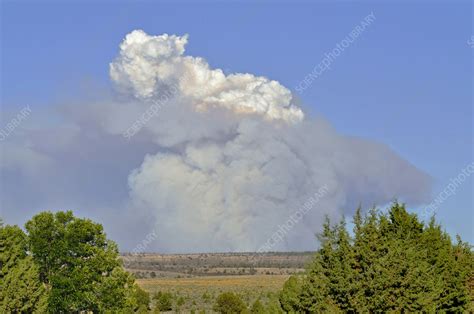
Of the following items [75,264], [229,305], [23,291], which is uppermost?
[229,305]

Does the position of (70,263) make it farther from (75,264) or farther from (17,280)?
(17,280)

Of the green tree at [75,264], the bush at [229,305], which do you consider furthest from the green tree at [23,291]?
the bush at [229,305]

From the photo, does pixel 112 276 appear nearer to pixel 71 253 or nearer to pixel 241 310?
pixel 71 253

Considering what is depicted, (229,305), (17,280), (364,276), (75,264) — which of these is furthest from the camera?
(229,305)

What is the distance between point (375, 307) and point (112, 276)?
108ft

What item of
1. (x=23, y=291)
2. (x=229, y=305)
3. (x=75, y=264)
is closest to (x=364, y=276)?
(x=23, y=291)

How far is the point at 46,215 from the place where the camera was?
193 ft

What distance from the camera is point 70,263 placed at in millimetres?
58156

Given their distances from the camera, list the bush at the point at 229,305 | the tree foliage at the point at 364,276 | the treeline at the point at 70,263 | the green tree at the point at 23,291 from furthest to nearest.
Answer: the bush at the point at 229,305
the treeline at the point at 70,263
the green tree at the point at 23,291
the tree foliage at the point at 364,276

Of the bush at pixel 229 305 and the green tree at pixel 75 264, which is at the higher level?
the bush at pixel 229 305

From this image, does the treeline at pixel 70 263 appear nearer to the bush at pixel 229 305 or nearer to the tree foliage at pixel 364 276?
the tree foliage at pixel 364 276

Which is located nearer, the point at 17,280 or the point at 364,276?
the point at 364,276

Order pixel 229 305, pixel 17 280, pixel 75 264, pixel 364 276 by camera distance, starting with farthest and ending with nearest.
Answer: pixel 229 305 < pixel 75 264 < pixel 17 280 < pixel 364 276

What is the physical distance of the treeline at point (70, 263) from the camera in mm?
55906
